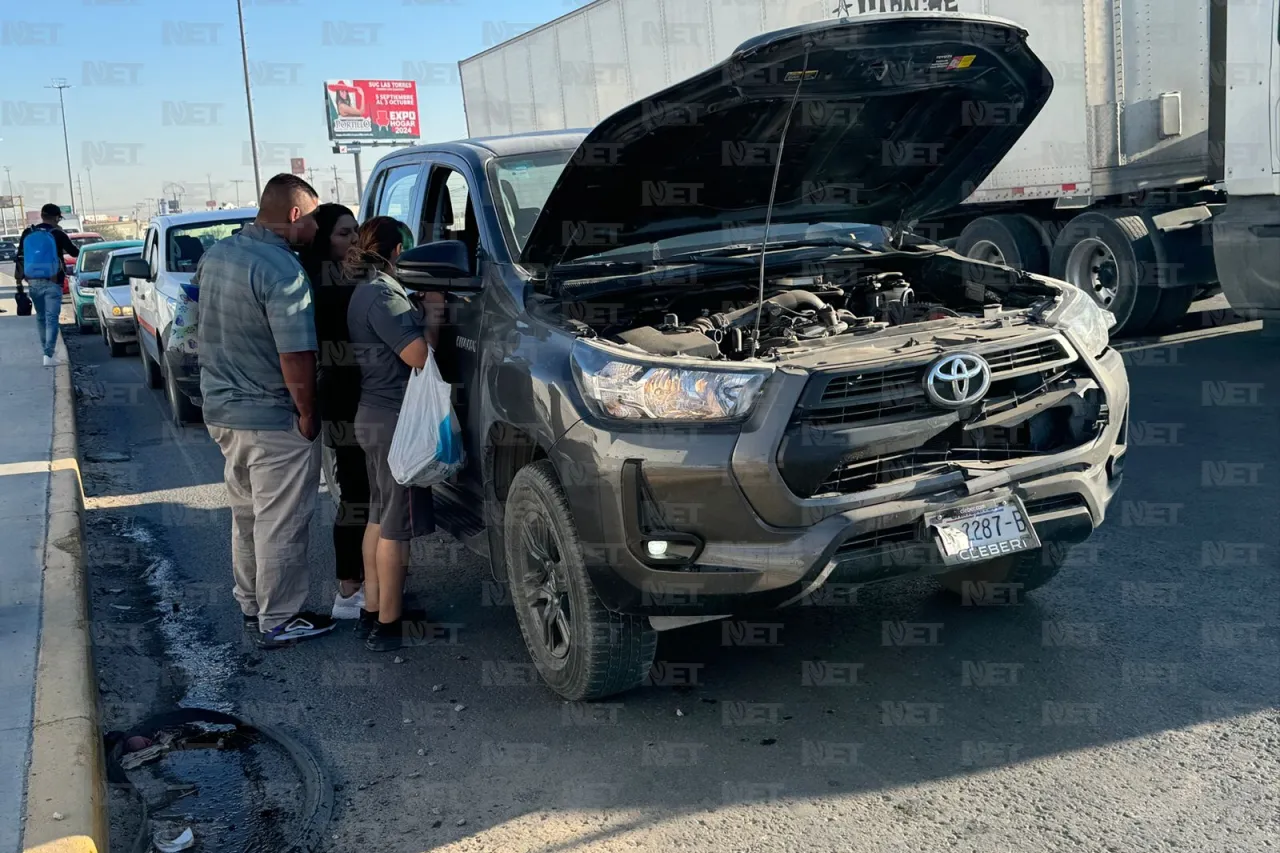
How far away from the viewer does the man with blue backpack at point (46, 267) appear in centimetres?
1286

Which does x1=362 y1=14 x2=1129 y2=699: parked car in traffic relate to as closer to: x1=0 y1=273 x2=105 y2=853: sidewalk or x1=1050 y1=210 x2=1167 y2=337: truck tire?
x1=0 y1=273 x2=105 y2=853: sidewalk

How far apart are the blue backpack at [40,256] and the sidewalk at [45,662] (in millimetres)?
4668

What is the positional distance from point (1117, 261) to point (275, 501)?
7980 mm

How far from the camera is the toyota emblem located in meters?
3.54

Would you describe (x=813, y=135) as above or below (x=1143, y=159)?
below

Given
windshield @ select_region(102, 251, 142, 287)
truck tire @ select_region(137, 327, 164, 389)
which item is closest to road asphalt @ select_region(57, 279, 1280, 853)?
truck tire @ select_region(137, 327, 164, 389)

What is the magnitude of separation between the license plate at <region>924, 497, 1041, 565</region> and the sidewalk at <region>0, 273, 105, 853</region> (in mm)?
2525

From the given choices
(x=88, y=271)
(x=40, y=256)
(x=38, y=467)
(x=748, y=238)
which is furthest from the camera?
(x=88, y=271)

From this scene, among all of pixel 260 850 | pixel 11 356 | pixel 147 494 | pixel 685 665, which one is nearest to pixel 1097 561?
pixel 685 665

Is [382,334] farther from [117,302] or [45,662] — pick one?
[117,302]

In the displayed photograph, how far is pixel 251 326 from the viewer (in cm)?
480

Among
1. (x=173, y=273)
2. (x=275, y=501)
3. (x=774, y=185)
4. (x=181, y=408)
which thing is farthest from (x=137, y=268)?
(x=774, y=185)

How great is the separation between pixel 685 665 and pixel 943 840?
4.68 ft

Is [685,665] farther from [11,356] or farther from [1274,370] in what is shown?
[11,356]
